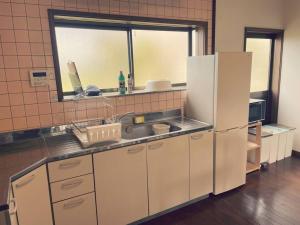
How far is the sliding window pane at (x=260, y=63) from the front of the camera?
3.45 m

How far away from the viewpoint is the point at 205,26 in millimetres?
2672

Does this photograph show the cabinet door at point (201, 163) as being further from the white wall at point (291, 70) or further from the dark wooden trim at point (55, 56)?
the white wall at point (291, 70)

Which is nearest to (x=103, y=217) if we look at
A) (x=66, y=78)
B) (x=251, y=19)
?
(x=66, y=78)

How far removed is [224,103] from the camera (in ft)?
7.61

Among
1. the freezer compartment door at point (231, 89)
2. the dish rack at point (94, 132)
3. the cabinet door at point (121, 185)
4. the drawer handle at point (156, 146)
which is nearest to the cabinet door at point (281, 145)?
the freezer compartment door at point (231, 89)

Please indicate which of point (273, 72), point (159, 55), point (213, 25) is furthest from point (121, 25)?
point (273, 72)

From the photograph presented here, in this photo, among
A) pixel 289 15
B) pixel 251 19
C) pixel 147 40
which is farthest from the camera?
pixel 289 15

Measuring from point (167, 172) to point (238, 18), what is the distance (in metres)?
2.24

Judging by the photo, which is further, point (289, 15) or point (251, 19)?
point (289, 15)

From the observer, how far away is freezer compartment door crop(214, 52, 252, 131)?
2.25 metres

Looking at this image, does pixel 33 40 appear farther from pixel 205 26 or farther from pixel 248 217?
pixel 248 217

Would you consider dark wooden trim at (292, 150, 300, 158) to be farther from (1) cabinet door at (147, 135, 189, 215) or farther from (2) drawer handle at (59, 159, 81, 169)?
(2) drawer handle at (59, 159, 81, 169)

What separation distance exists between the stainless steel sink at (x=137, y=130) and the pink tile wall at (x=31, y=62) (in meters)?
0.31

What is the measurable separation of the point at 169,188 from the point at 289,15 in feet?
10.3
